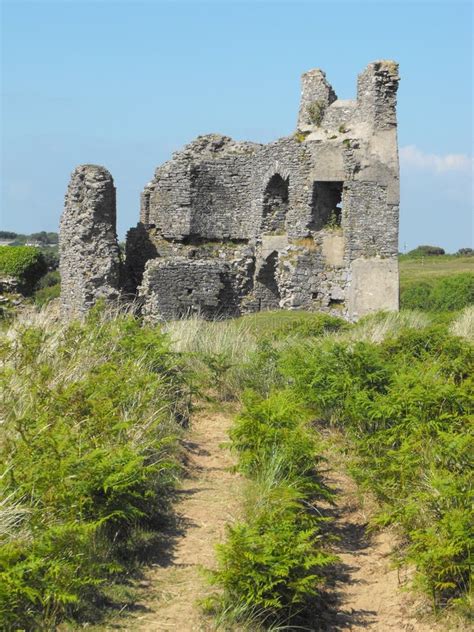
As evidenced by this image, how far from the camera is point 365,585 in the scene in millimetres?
6484

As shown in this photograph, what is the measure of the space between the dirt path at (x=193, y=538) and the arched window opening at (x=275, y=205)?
561 inches

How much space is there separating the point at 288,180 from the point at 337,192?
47.1 inches

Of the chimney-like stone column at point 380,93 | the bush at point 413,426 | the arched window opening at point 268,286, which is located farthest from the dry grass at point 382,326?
the arched window opening at point 268,286

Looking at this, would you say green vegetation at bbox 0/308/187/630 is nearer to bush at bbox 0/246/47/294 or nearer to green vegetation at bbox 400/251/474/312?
green vegetation at bbox 400/251/474/312

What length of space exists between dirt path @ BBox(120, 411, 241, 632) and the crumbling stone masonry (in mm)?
11772

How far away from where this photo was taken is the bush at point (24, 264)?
100 ft

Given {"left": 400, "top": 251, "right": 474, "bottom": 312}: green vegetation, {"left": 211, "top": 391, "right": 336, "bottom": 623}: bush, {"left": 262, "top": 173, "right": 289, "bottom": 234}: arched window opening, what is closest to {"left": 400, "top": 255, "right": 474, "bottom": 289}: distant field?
{"left": 400, "top": 251, "right": 474, "bottom": 312}: green vegetation

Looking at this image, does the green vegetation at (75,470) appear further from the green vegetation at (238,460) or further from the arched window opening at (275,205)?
the arched window opening at (275,205)

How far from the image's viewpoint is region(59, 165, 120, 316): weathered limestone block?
65.7 feet

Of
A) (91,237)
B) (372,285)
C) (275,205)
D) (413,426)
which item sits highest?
(275,205)

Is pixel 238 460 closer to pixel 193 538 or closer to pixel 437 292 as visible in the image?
pixel 193 538

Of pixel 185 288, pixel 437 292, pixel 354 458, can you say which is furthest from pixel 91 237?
pixel 437 292

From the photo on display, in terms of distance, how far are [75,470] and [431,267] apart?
53481 millimetres

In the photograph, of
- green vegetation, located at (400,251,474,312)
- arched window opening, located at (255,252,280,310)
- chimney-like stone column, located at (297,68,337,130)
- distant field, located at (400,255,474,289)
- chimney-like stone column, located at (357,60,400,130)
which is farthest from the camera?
distant field, located at (400,255,474,289)
